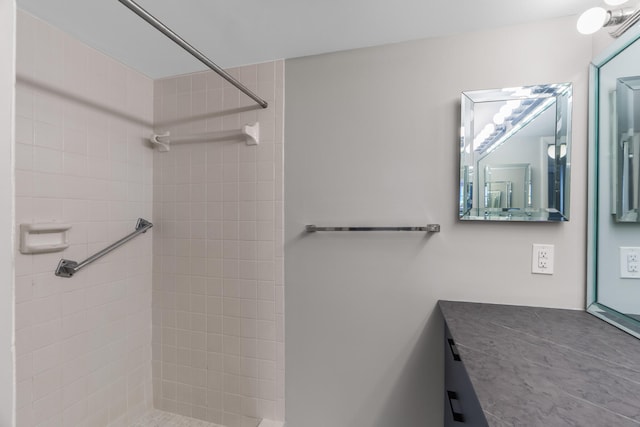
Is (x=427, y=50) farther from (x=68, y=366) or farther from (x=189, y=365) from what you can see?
(x=68, y=366)

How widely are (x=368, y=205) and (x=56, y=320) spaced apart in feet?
5.22

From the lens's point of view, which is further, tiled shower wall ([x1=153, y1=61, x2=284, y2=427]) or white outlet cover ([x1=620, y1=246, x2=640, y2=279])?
tiled shower wall ([x1=153, y1=61, x2=284, y2=427])

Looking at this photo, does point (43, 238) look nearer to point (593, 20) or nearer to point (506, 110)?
point (506, 110)

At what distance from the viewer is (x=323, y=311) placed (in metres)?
1.41

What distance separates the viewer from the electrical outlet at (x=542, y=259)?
116 centimetres

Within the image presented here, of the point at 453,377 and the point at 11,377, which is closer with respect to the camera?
the point at 11,377

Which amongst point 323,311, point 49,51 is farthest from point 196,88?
point 323,311

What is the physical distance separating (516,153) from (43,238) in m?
2.14

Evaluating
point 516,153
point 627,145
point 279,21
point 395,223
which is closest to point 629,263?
point 627,145

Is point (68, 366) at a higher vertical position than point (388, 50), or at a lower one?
lower

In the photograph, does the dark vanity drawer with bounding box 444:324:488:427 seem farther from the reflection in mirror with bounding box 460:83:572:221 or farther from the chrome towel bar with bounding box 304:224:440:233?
the reflection in mirror with bounding box 460:83:572:221

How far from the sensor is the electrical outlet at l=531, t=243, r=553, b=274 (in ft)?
3.80

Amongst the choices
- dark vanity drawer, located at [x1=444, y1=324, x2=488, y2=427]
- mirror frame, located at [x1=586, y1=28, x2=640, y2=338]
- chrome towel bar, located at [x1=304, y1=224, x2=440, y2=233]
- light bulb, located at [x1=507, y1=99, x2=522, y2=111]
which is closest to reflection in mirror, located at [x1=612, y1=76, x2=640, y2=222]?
mirror frame, located at [x1=586, y1=28, x2=640, y2=338]

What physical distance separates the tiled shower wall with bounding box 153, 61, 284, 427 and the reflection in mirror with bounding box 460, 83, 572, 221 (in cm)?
98
